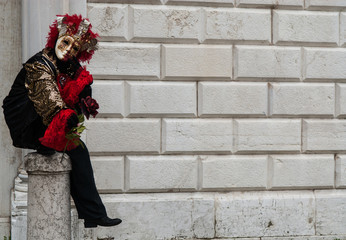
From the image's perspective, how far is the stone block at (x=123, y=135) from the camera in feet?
22.8

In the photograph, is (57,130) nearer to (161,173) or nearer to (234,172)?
(161,173)

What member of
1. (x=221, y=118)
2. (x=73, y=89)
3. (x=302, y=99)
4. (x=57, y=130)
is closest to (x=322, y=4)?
(x=302, y=99)

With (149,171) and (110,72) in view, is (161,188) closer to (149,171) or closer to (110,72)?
(149,171)

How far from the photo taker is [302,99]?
291 inches

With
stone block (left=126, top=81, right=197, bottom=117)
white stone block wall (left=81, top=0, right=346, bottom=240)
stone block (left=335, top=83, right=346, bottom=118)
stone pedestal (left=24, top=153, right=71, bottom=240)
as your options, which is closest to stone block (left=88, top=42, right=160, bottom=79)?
white stone block wall (left=81, top=0, right=346, bottom=240)

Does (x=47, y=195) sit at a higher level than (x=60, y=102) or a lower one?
lower

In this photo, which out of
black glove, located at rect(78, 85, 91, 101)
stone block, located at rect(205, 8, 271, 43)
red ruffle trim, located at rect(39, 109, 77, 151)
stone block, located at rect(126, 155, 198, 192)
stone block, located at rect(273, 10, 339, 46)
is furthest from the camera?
stone block, located at rect(273, 10, 339, 46)

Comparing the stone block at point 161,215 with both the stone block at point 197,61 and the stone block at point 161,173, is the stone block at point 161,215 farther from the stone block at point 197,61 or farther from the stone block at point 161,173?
the stone block at point 197,61

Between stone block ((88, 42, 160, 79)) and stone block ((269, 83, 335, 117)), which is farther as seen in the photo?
stone block ((269, 83, 335, 117))

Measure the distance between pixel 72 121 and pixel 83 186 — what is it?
23.8 inches

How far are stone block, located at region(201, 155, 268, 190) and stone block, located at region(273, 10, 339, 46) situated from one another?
55.6 inches

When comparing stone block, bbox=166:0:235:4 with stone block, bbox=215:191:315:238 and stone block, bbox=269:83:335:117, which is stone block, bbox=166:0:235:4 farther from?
stone block, bbox=215:191:315:238

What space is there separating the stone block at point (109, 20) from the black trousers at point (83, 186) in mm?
1984

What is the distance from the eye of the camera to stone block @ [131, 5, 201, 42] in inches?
277
